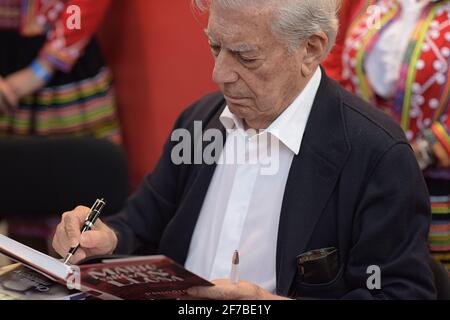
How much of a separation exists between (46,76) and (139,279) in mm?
1243

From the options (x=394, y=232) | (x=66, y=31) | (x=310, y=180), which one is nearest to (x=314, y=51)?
(x=310, y=180)

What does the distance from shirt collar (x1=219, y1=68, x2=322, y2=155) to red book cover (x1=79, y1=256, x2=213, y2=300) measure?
43cm

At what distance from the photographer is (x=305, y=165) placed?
1574mm

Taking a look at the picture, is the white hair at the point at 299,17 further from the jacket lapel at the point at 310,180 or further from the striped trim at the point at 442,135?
the striped trim at the point at 442,135

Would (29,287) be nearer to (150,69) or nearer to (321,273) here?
(321,273)

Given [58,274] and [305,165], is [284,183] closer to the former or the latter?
[305,165]

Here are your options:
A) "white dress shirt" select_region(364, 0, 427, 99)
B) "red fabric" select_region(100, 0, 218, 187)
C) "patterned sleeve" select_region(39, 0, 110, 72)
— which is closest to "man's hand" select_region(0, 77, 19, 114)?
"patterned sleeve" select_region(39, 0, 110, 72)

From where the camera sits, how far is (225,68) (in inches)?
59.0

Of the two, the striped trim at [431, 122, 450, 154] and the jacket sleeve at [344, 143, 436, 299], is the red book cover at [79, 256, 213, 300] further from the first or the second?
the striped trim at [431, 122, 450, 154]

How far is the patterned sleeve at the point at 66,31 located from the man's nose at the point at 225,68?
1.93 feet

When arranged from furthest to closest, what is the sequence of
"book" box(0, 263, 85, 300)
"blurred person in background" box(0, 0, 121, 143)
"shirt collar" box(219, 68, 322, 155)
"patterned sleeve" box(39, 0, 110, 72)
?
"blurred person in background" box(0, 0, 121, 143) → "patterned sleeve" box(39, 0, 110, 72) → "shirt collar" box(219, 68, 322, 155) → "book" box(0, 263, 85, 300)

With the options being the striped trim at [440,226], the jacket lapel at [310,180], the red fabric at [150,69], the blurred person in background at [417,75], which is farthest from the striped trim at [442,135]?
the red fabric at [150,69]

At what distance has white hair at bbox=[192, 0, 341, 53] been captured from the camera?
1437 millimetres
